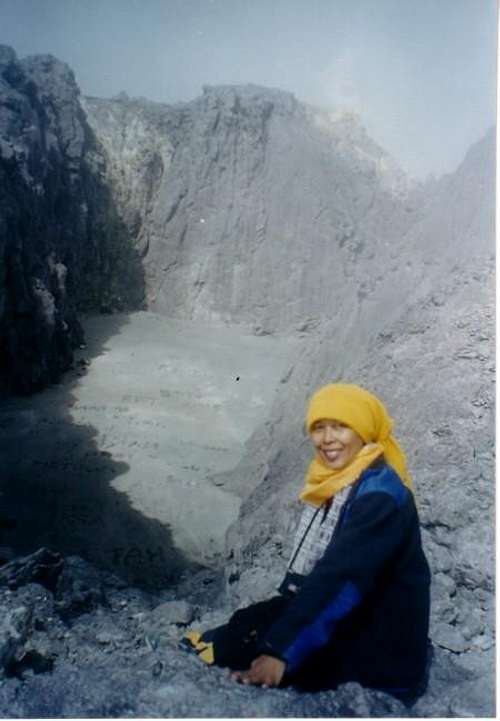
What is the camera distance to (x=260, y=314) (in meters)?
18.1

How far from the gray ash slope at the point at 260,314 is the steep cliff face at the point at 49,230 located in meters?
0.08

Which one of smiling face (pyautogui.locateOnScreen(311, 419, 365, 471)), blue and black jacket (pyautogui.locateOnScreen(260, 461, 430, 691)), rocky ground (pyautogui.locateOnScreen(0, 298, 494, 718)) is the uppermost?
smiling face (pyautogui.locateOnScreen(311, 419, 365, 471))

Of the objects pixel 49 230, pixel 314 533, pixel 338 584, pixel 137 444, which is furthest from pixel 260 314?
pixel 338 584

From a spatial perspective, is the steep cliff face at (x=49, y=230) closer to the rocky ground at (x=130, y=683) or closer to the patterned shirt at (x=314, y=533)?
the rocky ground at (x=130, y=683)

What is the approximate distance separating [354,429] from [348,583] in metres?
0.47

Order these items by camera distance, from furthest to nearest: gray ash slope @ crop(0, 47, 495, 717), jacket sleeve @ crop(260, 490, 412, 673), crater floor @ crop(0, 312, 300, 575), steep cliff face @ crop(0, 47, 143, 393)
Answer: steep cliff face @ crop(0, 47, 143, 393) < crater floor @ crop(0, 312, 300, 575) < gray ash slope @ crop(0, 47, 495, 717) < jacket sleeve @ crop(260, 490, 412, 673)

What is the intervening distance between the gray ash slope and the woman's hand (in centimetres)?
11

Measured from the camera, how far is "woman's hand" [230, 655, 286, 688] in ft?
5.25

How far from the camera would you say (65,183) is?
51.0ft

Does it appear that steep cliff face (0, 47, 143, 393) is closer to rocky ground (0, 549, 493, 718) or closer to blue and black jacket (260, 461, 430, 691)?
rocky ground (0, 549, 493, 718)

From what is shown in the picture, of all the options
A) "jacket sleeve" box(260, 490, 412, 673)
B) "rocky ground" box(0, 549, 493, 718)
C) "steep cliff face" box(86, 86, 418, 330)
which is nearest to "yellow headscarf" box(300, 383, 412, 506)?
"jacket sleeve" box(260, 490, 412, 673)

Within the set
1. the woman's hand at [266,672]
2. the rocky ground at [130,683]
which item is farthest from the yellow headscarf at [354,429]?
the rocky ground at [130,683]

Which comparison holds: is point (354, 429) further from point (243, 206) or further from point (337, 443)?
point (243, 206)

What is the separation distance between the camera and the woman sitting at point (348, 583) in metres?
1.56
